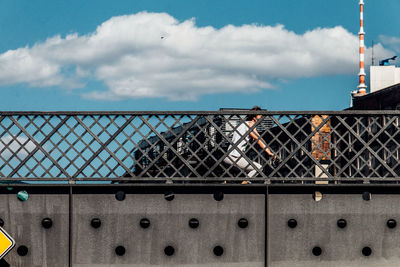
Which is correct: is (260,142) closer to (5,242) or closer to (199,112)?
→ (199,112)

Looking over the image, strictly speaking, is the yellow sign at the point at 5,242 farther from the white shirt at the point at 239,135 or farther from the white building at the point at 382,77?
the white building at the point at 382,77

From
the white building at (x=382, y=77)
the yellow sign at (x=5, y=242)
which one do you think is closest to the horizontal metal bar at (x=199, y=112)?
the yellow sign at (x=5, y=242)

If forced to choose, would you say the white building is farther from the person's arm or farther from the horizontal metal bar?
the person's arm

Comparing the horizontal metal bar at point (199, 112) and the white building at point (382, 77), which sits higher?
the white building at point (382, 77)

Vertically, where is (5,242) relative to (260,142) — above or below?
below

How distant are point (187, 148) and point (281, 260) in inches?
104

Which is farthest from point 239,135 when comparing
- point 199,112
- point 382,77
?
point 382,77

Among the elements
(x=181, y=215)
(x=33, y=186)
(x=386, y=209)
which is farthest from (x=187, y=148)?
(x=386, y=209)

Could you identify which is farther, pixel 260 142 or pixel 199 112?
pixel 260 142

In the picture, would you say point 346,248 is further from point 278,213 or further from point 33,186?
point 33,186

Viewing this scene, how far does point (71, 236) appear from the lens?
472 inches

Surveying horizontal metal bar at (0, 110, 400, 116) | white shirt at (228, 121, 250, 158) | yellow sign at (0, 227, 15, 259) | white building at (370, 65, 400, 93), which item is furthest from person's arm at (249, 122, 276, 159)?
white building at (370, 65, 400, 93)

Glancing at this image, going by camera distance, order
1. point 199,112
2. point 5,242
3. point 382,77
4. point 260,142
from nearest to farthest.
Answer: point 5,242, point 199,112, point 260,142, point 382,77

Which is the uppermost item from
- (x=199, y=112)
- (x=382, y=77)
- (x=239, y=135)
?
(x=382, y=77)
